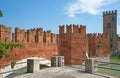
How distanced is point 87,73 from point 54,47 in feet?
26.5

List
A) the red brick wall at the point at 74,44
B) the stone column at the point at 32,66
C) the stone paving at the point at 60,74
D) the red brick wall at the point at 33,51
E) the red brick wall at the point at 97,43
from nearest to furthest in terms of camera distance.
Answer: the stone paving at the point at 60,74
the stone column at the point at 32,66
the red brick wall at the point at 33,51
the red brick wall at the point at 74,44
the red brick wall at the point at 97,43

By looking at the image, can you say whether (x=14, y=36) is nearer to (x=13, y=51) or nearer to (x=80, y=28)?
(x=13, y=51)

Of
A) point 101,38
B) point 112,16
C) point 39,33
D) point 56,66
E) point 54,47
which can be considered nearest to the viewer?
point 56,66

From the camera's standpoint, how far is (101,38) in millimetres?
25750

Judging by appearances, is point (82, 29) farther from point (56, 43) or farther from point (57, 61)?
point (57, 61)

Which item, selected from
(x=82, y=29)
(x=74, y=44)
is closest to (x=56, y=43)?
(x=74, y=44)

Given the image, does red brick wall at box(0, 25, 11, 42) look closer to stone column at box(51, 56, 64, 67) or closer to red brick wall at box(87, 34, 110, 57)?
stone column at box(51, 56, 64, 67)

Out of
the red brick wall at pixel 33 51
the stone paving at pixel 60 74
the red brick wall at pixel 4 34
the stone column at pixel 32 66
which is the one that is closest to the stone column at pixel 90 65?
the stone paving at pixel 60 74

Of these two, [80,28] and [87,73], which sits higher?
[80,28]

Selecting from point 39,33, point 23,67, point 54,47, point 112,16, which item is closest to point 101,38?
point 54,47

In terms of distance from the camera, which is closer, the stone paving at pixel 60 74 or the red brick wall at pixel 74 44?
the stone paving at pixel 60 74

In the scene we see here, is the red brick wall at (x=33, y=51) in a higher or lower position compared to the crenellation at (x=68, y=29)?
lower

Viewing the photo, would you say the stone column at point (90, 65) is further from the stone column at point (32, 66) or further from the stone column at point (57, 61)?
the stone column at point (32, 66)

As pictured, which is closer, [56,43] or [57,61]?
[57,61]
